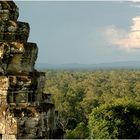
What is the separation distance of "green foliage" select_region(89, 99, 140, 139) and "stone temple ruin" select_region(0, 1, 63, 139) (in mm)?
31138

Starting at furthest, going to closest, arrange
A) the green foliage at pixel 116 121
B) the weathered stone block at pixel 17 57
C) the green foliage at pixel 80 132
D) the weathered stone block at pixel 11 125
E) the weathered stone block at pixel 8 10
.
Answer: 1. the green foliage at pixel 80 132
2. the green foliage at pixel 116 121
3. the weathered stone block at pixel 8 10
4. the weathered stone block at pixel 17 57
5. the weathered stone block at pixel 11 125

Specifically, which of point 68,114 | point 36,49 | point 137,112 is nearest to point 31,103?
point 36,49

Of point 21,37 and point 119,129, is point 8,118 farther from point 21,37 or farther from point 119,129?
point 119,129

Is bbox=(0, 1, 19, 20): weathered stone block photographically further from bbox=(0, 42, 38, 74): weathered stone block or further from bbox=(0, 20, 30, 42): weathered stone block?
bbox=(0, 42, 38, 74): weathered stone block

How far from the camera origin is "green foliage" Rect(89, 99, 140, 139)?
39.2m

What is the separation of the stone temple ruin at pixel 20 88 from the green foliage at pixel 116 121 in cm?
3114

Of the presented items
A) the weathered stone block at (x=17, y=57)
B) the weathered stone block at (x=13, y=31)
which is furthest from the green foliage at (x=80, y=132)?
the weathered stone block at (x=17, y=57)

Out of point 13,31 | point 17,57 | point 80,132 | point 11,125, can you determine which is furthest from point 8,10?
point 80,132

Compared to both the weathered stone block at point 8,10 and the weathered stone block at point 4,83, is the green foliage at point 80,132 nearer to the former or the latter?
the weathered stone block at point 8,10

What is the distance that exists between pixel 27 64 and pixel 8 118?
845 millimetres

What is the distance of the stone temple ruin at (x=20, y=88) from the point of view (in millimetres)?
7117

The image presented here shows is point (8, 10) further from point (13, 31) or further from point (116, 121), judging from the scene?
point (116, 121)

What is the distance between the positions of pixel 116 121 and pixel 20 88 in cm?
3399

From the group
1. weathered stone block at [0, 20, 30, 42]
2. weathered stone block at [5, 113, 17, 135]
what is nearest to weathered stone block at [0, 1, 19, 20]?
weathered stone block at [0, 20, 30, 42]
